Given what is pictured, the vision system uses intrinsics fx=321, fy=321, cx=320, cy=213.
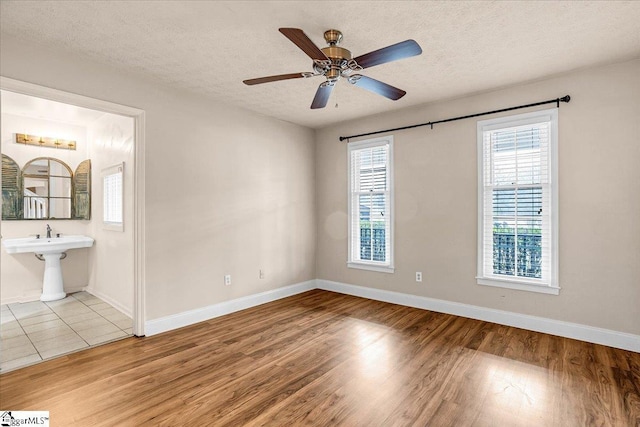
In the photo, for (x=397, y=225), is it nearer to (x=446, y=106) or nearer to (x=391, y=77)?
(x=446, y=106)

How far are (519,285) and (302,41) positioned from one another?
344cm

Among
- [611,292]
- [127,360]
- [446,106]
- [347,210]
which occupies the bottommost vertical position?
[127,360]

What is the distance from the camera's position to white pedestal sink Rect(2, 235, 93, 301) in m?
4.47

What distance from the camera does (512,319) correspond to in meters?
3.68

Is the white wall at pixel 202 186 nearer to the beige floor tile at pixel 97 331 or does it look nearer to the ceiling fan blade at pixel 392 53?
the beige floor tile at pixel 97 331

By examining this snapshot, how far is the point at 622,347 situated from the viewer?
3.06 m

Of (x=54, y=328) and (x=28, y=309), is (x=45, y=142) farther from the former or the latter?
(x=54, y=328)

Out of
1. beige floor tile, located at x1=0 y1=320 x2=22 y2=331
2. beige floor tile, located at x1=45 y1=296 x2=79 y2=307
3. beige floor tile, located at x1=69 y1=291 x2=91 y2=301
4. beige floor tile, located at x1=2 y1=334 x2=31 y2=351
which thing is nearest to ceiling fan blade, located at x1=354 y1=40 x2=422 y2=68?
beige floor tile, located at x1=2 y1=334 x2=31 y2=351

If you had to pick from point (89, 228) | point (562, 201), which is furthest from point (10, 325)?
point (562, 201)

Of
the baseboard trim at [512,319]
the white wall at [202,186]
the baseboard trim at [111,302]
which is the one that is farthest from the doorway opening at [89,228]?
the baseboard trim at [512,319]

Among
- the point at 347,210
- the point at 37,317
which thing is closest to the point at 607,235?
the point at 347,210

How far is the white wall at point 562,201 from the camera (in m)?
3.09

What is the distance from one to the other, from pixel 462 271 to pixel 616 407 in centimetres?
199

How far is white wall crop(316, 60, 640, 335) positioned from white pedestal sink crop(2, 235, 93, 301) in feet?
14.0
